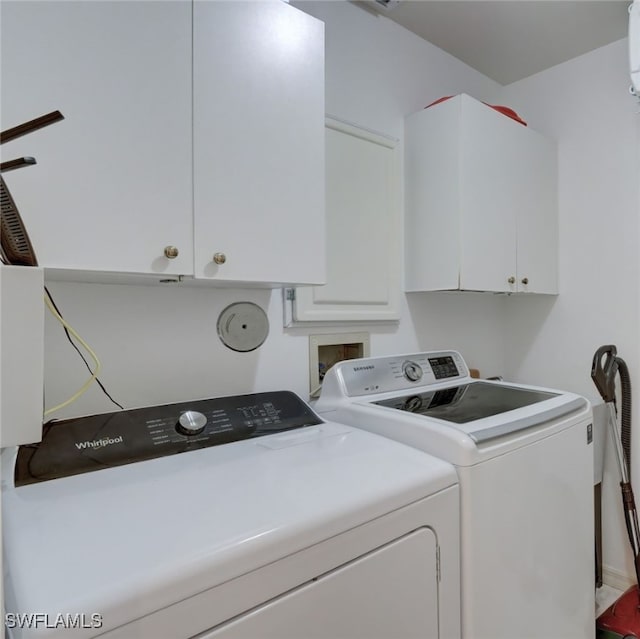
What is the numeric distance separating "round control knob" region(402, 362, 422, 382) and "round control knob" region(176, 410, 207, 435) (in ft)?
2.74

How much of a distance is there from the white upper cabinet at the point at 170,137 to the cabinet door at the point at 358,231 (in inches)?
20.3

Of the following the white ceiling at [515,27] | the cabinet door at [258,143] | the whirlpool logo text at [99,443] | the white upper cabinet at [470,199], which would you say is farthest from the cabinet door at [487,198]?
the whirlpool logo text at [99,443]

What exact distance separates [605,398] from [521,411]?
3.59 feet

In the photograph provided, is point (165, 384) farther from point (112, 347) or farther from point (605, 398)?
point (605, 398)

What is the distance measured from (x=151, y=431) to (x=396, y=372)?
925 millimetres

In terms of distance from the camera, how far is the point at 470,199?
1.98 metres

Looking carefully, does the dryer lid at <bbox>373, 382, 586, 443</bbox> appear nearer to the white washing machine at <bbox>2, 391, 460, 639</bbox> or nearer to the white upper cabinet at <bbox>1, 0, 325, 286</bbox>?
the white washing machine at <bbox>2, 391, 460, 639</bbox>

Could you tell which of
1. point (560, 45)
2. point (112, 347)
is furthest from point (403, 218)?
point (112, 347)

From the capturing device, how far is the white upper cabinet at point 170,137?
0.90m

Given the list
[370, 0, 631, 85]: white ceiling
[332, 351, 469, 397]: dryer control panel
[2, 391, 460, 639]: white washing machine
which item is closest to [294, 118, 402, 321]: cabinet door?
[332, 351, 469, 397]: dryer control panel

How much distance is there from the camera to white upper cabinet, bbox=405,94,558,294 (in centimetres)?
197

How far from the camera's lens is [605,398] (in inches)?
82.8

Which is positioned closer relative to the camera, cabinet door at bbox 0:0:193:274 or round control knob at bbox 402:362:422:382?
cabinet door at bbox 0:0:193:274

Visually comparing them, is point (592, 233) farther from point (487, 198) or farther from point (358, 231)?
point (358, 231)
